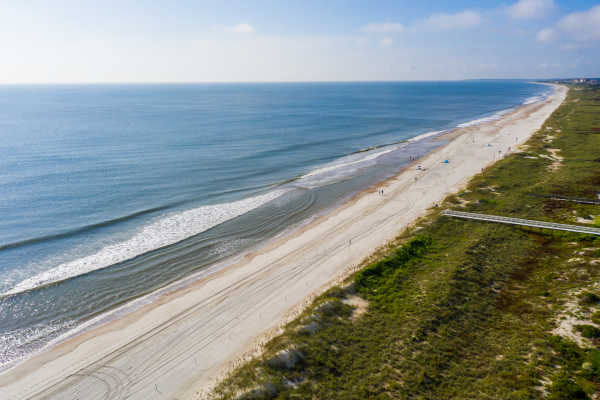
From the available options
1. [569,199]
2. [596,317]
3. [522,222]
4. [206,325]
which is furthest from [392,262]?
[569,199]

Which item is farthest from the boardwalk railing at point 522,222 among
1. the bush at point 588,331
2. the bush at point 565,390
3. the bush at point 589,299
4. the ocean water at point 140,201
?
the bush at point 565,390

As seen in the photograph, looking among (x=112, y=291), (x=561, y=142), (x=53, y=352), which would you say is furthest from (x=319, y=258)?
(x=561, y=142)

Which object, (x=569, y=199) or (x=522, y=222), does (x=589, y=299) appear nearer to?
(x=522, y=222)

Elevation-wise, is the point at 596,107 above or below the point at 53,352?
above

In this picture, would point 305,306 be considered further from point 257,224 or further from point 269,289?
point 257,224

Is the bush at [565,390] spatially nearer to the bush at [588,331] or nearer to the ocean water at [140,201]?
the bush at [588,331]

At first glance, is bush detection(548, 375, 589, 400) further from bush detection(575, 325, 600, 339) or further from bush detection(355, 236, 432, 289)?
bush detection(355, 236, 432, 289)
